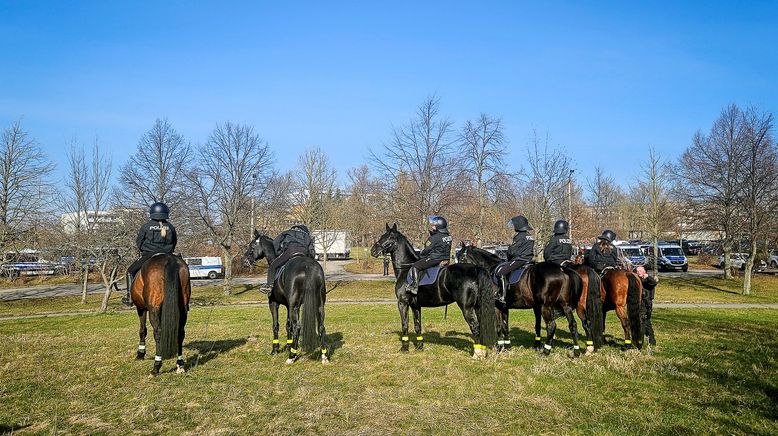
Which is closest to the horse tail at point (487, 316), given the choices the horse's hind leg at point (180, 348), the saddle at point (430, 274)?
the saddle at point (430, 274)

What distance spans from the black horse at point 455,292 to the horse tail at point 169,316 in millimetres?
4373

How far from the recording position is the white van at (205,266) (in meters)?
49.5

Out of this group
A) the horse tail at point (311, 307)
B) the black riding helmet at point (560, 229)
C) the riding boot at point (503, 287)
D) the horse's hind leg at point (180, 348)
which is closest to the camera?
the horse's hind leg at point (180, 348)

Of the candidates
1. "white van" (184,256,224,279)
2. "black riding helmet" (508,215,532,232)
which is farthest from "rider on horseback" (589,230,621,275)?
"white van" (184,256,224,279)

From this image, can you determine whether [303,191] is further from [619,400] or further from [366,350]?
[619,400]

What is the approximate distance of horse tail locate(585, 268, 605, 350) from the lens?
12.0 m

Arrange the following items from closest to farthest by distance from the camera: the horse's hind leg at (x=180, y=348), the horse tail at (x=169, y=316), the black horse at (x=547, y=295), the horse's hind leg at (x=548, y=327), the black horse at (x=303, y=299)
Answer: the horse tail at (x=169, y=316)
the horse's hind leg at (x=180, y=348)
the black horse at (x=303, y=299)
the horse's hind leg at (x=548, y=327)
the black horse at (x=547, y=295)

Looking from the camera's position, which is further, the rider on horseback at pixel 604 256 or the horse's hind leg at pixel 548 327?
the rider on horseback at pixel 604 256

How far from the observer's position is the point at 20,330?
1762 cm

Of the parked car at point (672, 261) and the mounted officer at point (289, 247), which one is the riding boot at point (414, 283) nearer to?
the mounted officer at point (289, 247)

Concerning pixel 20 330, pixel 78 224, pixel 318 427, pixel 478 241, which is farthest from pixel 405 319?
pixel 78 224

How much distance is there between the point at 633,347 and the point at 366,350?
6.01 meters

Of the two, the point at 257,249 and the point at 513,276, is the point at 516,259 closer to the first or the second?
the point at 513,276

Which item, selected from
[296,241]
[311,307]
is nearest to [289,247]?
[296,241]
